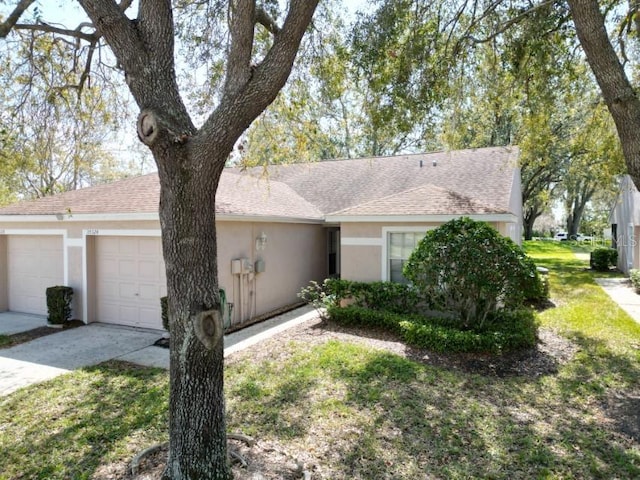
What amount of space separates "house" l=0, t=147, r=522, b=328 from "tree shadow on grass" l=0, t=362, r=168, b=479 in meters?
3.36

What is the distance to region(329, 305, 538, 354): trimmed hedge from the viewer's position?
7867 millimetres

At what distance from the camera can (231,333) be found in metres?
9.84

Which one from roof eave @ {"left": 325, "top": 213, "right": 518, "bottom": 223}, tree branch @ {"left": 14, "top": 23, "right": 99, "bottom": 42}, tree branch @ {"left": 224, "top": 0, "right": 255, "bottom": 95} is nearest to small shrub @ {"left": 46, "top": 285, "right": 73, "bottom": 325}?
tree branch @ {"left": 14, "top": 23, "right": 99, "bottom": 42}

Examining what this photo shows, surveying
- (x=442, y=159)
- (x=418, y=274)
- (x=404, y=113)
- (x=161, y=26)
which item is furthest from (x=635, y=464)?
(x=442, y=159)

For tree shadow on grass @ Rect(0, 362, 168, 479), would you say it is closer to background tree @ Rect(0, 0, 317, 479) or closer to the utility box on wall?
background tree @ Rect(0, 0, 317, 479)

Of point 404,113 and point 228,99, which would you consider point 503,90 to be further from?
point 228,99

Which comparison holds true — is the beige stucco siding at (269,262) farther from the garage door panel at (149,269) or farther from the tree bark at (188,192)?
the tree bark at (188,192)

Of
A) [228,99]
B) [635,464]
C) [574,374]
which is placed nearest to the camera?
[228,99]

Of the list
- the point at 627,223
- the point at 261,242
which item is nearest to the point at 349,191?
the point at 261,242

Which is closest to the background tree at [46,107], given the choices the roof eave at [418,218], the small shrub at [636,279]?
the roof eave at [418,218]

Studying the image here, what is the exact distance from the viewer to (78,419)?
5414 millimetres

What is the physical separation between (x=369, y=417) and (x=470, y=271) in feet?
13.1

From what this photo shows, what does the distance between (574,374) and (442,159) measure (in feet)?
34.9

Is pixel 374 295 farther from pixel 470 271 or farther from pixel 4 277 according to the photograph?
pixel 4 277
